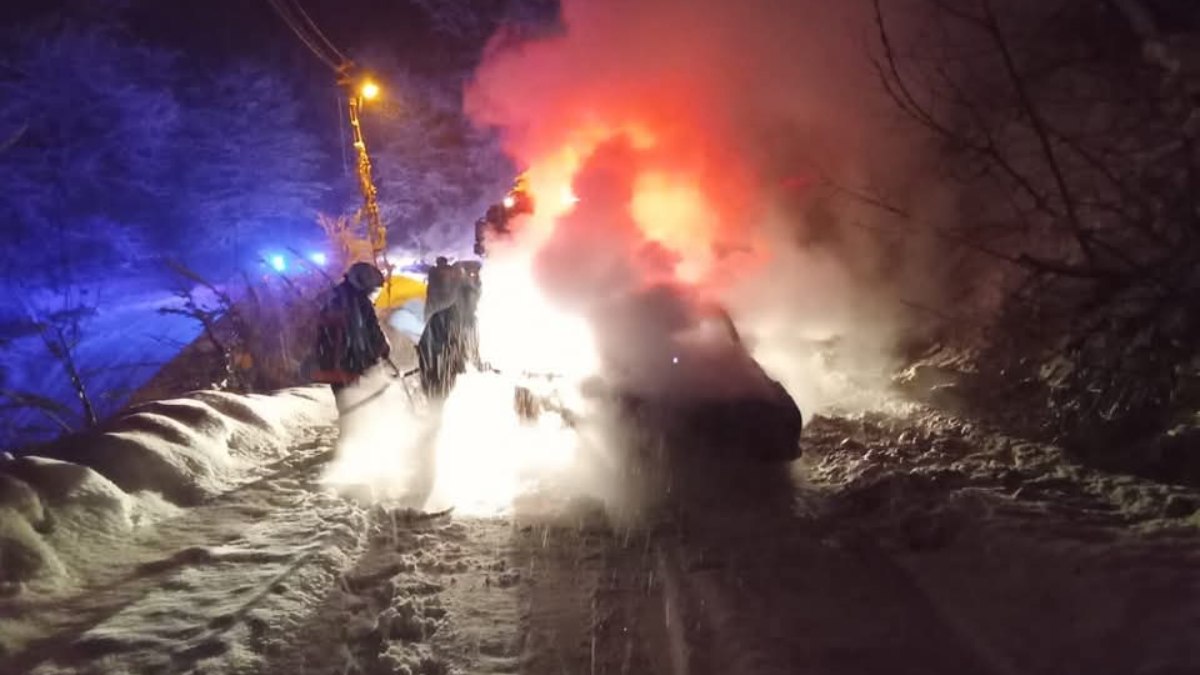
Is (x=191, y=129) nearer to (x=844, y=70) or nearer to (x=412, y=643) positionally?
(x=844, y=70)

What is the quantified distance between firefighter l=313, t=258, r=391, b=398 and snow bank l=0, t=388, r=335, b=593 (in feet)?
3.60

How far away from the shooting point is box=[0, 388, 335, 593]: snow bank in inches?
204

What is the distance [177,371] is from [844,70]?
19.8 m

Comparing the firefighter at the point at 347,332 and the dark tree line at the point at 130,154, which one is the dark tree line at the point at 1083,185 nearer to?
the firefighter at the point at 347,332

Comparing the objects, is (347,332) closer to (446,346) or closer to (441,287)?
(446,346)

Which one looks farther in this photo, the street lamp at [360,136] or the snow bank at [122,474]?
the street lamp at [360,136]

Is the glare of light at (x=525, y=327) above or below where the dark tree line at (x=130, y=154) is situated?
below

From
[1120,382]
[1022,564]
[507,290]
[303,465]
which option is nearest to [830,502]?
[1022,564]

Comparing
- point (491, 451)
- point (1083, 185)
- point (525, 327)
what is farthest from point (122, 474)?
point (1083, 185)

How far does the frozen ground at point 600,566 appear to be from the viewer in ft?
14.1

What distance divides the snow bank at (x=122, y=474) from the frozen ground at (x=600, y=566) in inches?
0.8

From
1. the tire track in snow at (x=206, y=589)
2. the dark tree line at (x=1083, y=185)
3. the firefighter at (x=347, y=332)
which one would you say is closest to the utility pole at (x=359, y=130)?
the firefighter at (x=347, y=332)

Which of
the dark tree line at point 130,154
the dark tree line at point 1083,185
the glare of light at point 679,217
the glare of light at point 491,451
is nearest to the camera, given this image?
the dark tree line at point 1083,185

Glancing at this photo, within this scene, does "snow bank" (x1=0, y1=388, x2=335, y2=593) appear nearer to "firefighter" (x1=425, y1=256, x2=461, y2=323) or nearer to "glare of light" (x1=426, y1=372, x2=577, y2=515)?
"glare of light" (x1=426, y1=372, x2=577, y2=515)
